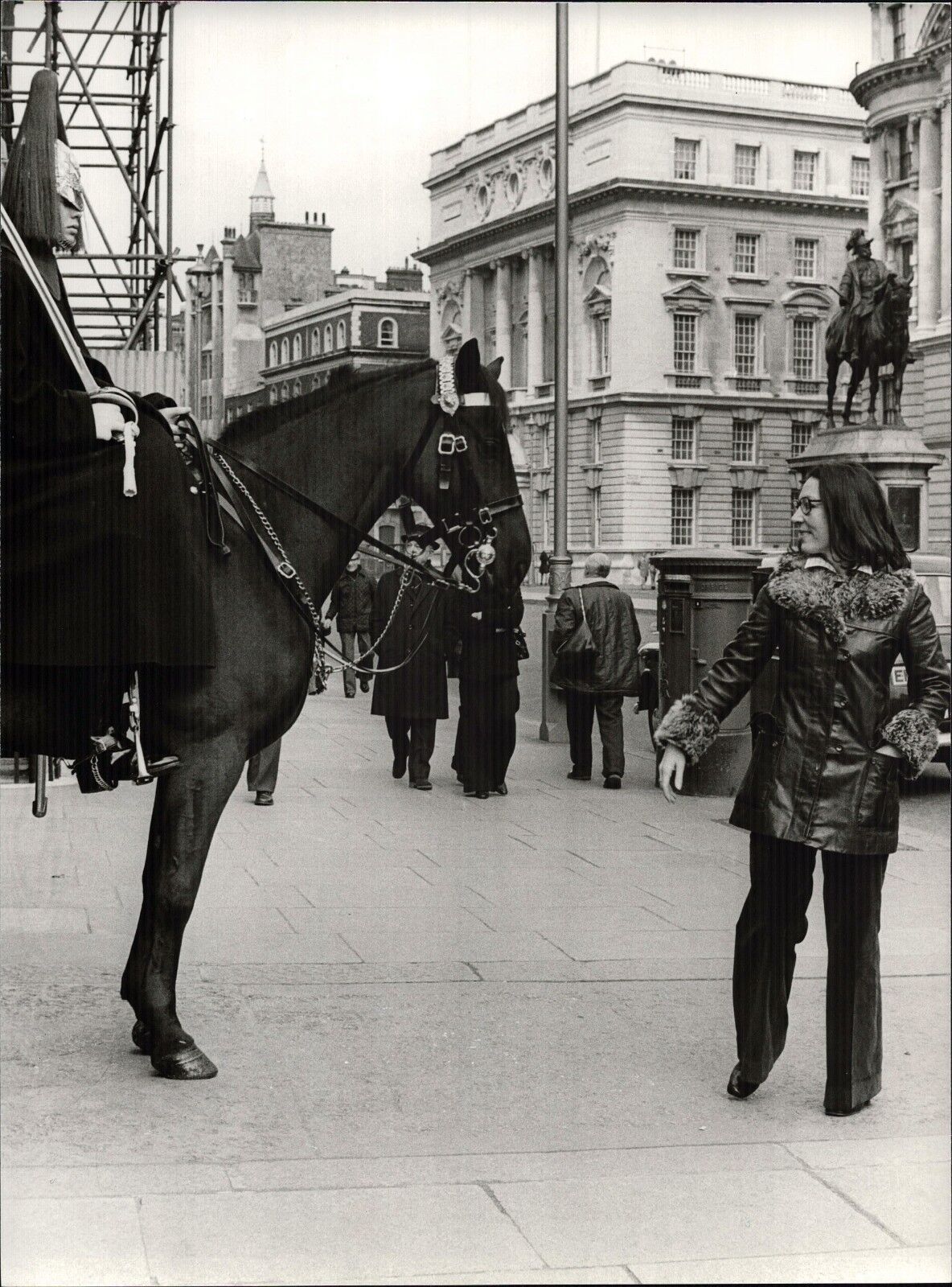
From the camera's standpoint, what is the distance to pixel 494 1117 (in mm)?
5020

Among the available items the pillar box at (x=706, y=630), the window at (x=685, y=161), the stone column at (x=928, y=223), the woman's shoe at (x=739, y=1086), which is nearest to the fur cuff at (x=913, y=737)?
the woman's shoe at (x=739, y=1086)

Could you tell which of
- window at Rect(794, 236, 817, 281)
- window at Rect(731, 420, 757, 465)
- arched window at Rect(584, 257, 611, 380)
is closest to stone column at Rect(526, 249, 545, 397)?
arched window at Rect(584, 257, 611, 380)

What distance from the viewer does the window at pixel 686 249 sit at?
210ft

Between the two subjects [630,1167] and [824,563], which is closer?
[630,1167]

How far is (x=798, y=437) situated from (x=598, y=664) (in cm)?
5666

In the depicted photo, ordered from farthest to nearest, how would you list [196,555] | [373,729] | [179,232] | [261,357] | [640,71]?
[640,71]
[261,357]
[373,729]
[179,232]
[196,555]

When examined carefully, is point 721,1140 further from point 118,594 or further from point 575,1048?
point 118,594

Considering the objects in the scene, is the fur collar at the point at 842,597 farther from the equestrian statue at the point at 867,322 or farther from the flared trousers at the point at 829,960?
the equestrian statue at the point at 867,322

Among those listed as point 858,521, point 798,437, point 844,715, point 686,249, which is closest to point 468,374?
point 858,521

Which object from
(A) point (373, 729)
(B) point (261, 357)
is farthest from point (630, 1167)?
(B) point (261, 357)

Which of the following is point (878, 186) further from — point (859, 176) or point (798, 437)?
point (798, 437)

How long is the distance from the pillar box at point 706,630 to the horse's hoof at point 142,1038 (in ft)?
23.0

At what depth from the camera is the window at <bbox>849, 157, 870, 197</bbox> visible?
6206 centimetres

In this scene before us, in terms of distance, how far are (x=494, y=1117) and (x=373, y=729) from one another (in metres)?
11.7
